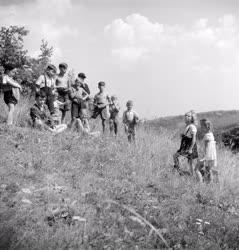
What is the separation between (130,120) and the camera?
A: 1070 centimetres

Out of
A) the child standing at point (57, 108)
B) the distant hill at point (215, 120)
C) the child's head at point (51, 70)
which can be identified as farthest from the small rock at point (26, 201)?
the distant hill at point (215, 120)

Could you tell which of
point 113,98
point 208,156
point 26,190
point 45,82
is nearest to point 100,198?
point 26,190

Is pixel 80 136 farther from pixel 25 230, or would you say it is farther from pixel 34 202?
pixel 25 230

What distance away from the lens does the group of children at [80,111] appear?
881 centimetres

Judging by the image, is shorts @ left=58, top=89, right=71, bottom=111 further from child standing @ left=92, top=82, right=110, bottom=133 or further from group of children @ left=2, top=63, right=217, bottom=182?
child standing @ left=92, top=82, right=110, bottom=133

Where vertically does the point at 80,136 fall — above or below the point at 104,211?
above

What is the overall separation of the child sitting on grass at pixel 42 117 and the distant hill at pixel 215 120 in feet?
39.3

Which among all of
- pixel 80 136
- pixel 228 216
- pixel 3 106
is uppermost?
pixel 3 106

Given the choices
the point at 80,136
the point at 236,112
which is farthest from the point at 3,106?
the point at 236,112

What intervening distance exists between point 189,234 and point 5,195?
2.90m

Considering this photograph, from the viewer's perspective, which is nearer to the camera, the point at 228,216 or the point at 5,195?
the point at 5,195

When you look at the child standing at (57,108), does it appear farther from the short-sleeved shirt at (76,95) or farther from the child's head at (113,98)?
the child's head at (113,98)

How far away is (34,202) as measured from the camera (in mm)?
6027

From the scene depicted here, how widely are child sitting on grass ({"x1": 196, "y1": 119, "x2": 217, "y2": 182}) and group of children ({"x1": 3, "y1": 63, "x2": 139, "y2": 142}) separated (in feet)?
8.32
